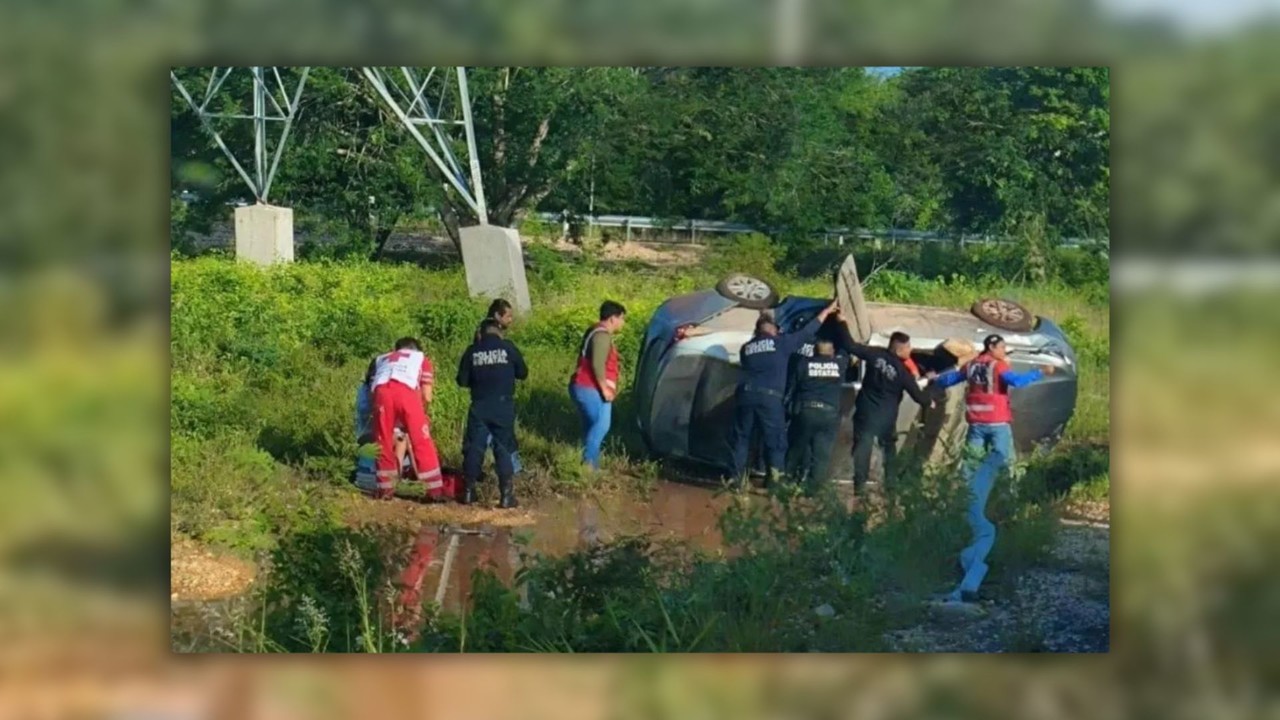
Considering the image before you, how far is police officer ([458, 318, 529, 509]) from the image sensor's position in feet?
14.8

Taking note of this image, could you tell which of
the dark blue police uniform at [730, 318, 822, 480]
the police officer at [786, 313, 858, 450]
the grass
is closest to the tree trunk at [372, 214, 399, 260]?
the grass

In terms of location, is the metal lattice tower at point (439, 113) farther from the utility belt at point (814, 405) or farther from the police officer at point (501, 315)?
the utility belt at point (814, 405)

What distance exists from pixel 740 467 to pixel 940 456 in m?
0.76

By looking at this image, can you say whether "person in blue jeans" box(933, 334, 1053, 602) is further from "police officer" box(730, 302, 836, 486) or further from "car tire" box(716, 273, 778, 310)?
"car tire" box(716, 273, 778, 310)

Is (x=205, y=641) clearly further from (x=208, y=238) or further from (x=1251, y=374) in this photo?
(x=1251, y=374)

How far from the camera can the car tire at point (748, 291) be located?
4.51m

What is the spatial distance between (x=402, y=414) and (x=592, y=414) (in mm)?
707

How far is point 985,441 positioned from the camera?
15.0ft

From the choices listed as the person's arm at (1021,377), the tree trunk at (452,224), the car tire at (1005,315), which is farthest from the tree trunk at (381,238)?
the person's arm at (1021,377)

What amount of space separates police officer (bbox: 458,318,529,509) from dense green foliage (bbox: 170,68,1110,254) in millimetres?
462
